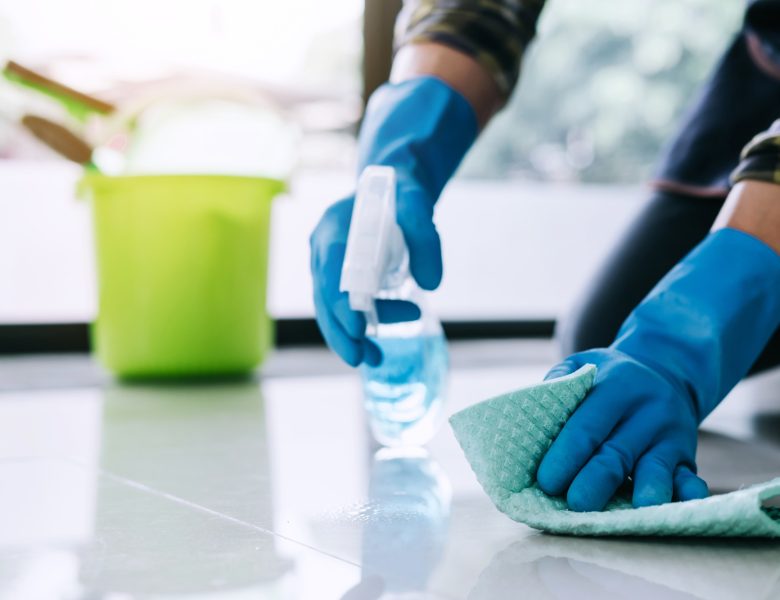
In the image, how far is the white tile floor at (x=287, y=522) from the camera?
0.58 meters

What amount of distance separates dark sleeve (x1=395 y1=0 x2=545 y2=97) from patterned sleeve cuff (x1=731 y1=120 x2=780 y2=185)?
340mm

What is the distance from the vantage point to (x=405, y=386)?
3.09 feet

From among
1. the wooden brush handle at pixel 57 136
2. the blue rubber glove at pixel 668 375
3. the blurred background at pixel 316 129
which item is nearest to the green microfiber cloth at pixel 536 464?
the blue rubber glove at pixel 668 375

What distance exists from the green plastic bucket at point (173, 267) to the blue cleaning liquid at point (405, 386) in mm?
696

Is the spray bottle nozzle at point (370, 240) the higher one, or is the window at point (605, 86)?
the spray bottle nozzle at point (370, 240)

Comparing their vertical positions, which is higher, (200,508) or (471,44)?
(471,44)

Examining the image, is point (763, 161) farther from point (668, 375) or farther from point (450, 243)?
point (450, 243)

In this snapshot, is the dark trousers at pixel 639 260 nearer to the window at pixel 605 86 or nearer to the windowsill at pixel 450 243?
the windowsill at pixel 450 243

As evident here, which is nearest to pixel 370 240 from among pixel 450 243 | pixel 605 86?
pixel 450 243

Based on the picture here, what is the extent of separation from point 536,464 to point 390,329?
0.85ft

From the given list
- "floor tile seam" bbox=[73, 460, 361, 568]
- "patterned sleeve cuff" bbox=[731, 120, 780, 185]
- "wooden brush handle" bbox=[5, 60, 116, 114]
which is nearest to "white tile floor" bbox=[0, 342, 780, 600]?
"floor tile seam" bbox=[73, 460, 361, 568]

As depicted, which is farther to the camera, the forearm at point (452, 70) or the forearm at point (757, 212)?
the forearm at point (452, 70)

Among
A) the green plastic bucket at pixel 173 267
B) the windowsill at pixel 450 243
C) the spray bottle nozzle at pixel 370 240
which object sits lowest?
the windowsill at pixel 450 243

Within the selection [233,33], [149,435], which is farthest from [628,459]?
[233,33]
